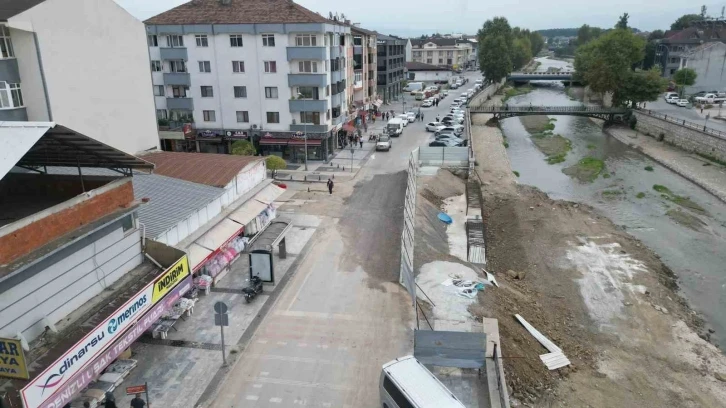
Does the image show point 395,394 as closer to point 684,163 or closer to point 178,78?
point 178,78

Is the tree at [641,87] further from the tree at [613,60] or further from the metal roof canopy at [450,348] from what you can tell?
the metal roof canopy at [450,348]

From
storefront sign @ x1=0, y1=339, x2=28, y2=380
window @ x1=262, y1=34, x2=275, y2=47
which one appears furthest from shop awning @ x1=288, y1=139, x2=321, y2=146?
storefront sign @ x1=0, y1=339, x2=28, y2=380

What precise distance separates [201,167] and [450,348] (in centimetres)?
1580

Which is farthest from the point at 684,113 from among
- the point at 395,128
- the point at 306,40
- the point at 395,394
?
the point at 395,394

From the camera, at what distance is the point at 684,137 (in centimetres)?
5631

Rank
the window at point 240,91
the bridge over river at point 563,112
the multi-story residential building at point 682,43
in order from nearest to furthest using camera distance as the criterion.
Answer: the window at point 240,91
the bridge over river at point 563,112
the multi-story residential building at point 682,43

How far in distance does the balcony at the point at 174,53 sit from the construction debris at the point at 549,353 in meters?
38.0

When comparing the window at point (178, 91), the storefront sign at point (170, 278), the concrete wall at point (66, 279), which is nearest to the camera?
the concrete wall at point (66, 279)

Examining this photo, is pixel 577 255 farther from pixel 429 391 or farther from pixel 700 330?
pixel 429 391

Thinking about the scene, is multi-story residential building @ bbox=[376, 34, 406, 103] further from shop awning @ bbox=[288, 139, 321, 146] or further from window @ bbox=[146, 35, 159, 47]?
window @ bbox=[146, 35, 159, 47]

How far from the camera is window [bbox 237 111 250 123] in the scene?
46.2 meters

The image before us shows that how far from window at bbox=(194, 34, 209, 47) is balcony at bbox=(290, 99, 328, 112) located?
921 centimetres

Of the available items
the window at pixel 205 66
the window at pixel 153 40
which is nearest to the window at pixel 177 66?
the window at pixel 205 66

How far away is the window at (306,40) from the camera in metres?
43.2
